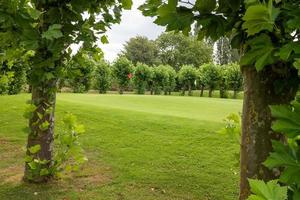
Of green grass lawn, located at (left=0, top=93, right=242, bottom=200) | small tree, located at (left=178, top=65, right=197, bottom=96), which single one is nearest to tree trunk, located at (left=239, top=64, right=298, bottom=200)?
green grass lawn, located at (left=0, top=93, right=242, bottom=200)

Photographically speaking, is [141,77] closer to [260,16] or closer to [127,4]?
[127,4]

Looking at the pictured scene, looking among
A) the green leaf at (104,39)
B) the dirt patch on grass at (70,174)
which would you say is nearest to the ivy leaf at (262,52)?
the green leaf at (104,39)

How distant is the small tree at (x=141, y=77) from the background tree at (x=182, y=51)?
29.5m

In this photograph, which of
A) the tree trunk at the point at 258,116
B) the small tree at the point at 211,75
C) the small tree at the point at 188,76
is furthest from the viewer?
the small tree at the point at 188,76

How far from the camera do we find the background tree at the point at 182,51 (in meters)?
67.8

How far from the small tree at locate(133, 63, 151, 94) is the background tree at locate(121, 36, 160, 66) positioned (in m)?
28.9

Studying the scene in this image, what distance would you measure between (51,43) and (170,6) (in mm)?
2330

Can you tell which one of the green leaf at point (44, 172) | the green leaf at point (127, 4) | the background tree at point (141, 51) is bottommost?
the green leaf at point (44, 172)

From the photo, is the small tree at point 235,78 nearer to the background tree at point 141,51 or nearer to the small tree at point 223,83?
the small tree at point 223,83

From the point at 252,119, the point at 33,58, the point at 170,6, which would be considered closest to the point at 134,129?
the point at 33,58

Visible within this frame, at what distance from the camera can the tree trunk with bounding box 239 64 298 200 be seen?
2080mm

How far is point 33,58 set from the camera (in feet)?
13.2

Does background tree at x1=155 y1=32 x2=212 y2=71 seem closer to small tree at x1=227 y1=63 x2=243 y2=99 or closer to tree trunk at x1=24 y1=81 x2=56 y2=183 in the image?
small tree at x1=227 y1=63 x2=243 y2=99

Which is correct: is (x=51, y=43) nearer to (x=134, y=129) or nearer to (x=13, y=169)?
(x=13, y=169)
